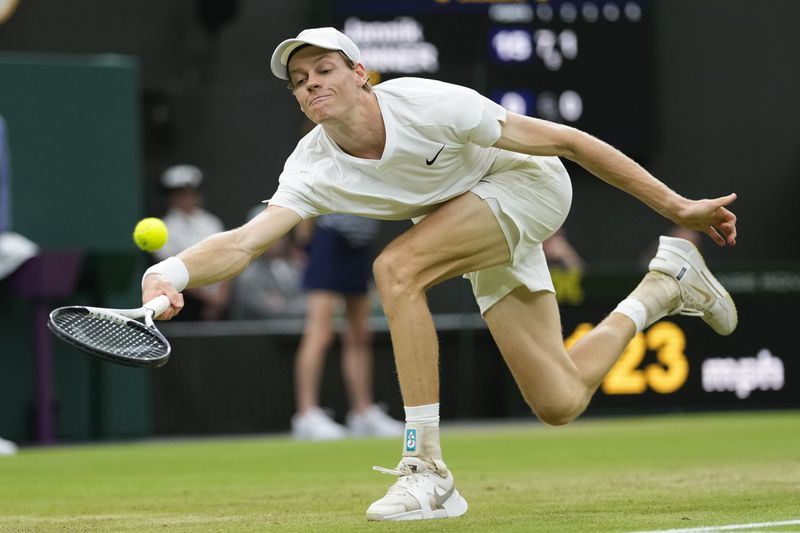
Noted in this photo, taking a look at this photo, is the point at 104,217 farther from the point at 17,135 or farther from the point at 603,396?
the point at 603,396

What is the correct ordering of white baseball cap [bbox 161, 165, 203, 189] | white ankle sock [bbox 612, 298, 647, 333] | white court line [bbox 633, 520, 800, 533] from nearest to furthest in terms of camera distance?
white court line [bbox 633, 520, 800, 533] < white ankle sock [bbox 612, 298, 647, 333] < white baseball cap [bbox 161, 165, 203, 189]

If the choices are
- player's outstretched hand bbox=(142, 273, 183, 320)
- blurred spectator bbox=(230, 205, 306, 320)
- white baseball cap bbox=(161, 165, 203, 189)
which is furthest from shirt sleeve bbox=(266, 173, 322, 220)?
white baseball cap bbox=(161, 165, 203, 189)

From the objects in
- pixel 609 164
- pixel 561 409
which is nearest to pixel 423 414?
pixel 561 409

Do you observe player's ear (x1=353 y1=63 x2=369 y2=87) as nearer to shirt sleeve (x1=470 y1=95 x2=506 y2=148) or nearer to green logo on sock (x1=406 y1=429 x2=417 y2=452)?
shirt sleeve (x1=470 y1=95 x2=506 y2=148)

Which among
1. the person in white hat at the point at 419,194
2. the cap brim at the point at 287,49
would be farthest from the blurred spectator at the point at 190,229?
the cap brim at the point at 287,49

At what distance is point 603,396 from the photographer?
39.5 feet

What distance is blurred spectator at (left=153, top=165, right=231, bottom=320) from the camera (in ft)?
37.7

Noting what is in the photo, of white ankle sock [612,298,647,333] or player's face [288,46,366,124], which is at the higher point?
player's face [288,46,366,124]

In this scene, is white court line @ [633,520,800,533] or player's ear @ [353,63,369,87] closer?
white court line @ [633,520,800,533]

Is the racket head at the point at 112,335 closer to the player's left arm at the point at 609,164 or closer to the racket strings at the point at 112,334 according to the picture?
the racket strings at the point at 112,334

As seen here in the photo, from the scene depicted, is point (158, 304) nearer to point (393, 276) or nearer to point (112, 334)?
point (112, 334)

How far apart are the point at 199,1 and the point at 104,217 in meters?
3.74

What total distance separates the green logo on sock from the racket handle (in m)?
0.91

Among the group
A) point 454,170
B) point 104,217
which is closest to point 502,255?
point 454,170
